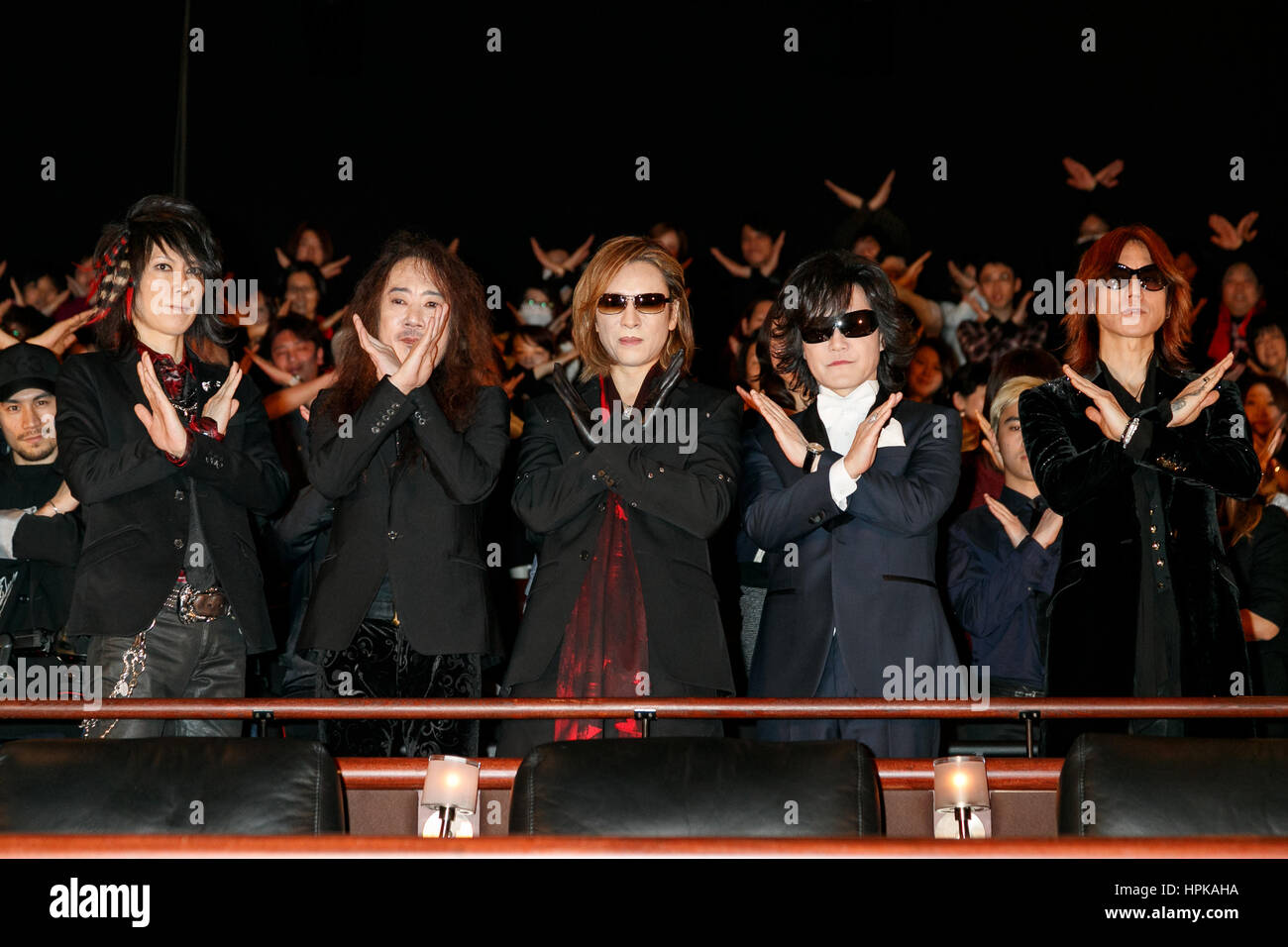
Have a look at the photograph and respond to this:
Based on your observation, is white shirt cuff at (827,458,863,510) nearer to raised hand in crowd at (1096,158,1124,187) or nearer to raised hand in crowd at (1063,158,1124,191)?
raised hand in crowd at (1063,158,1124,191)

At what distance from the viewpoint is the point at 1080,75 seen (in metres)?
7.76

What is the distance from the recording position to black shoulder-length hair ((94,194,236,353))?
3.45 m

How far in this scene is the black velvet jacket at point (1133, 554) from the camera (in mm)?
3246

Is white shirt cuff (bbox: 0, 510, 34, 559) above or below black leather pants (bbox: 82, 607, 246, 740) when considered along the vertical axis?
above

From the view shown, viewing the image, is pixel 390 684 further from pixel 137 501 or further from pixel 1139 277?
pixel 1139 277

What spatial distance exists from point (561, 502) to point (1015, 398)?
5.81 feet

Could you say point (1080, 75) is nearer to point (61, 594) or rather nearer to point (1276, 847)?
point (61, 594)

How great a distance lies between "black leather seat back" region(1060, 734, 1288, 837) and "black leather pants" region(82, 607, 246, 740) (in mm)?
1899

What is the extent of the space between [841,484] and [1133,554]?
727 mm

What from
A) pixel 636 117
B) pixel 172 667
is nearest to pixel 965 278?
pixel 636 117

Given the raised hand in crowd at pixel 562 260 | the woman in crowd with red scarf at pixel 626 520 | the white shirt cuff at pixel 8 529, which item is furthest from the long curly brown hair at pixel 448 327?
the raised hand in crowd at pixel 562 260

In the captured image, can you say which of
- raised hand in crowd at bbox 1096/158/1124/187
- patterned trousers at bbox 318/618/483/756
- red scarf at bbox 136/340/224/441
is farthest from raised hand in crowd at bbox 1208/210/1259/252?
red scarf at bbox 136/340/224/441

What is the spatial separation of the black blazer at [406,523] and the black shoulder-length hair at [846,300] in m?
0.83

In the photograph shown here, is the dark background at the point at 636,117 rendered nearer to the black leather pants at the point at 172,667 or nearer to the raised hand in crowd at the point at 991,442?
the raised hand in crowd at the point at 991,442
